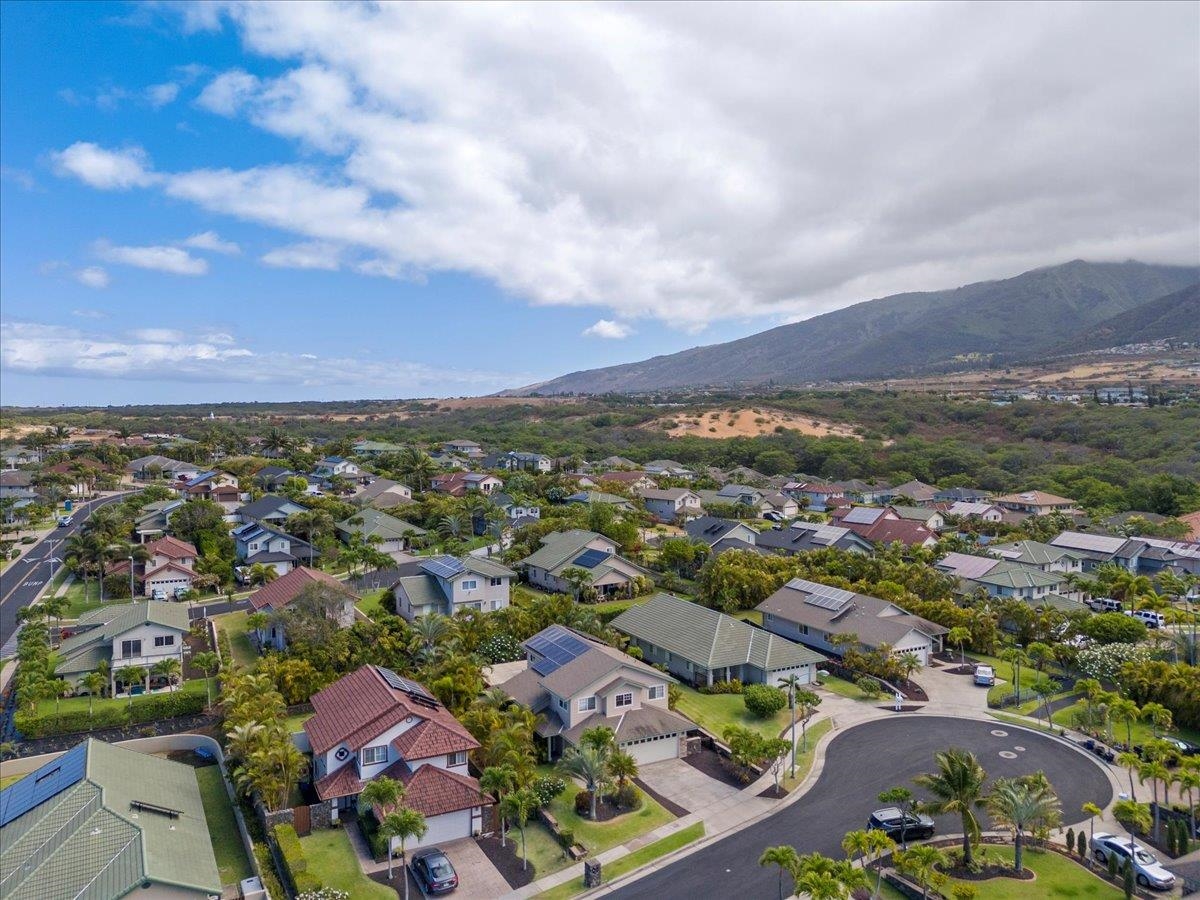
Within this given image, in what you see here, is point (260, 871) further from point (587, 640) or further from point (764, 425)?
point (764, 425)

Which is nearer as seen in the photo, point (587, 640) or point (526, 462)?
point (587, 640)

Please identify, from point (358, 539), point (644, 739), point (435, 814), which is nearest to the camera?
point (435, 814)

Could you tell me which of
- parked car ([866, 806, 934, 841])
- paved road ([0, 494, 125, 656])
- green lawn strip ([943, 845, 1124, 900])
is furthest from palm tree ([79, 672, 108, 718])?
green lawn strip ([943, 845, 1124, 900])

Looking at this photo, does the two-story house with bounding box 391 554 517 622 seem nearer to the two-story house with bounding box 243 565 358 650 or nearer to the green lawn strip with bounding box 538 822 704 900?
the two-story house with bounding box 243 565 358 650

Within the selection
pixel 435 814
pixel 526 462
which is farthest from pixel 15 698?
pixel 526 462

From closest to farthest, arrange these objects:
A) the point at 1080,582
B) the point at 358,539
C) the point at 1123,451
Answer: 1. the point at 1080,582
2. the point at 358,539
3. the point at 1123,451
